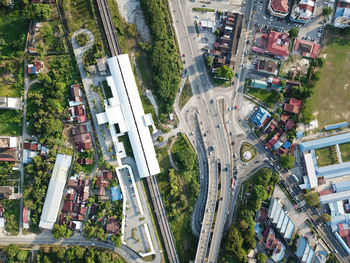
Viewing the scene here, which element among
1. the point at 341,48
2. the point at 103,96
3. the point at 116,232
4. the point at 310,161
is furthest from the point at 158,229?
the point at 341,48

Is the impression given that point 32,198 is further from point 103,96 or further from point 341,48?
point 341,48

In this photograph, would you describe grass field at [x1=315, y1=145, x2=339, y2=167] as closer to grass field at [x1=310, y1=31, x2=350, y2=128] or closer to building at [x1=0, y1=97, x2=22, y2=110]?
grass field at [x1=310, y1=31, x2=350, y2=128]

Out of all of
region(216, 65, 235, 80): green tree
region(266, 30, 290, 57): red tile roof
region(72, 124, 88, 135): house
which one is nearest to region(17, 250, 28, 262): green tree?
region(72, 124, 88, 135): house

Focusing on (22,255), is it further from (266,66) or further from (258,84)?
(266,66)

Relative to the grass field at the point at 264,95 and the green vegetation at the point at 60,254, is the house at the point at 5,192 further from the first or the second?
the grass field at the point at 264,95

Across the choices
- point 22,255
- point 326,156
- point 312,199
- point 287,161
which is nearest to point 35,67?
point 22,255
